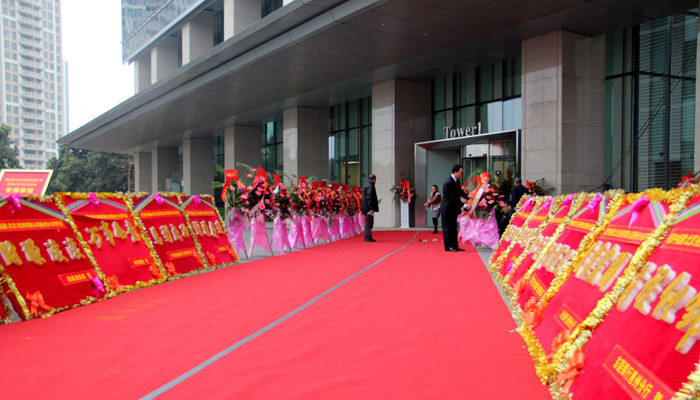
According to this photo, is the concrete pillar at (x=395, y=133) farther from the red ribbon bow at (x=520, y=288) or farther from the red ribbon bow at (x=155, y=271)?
the red ribbon bow at (x=520, y=288)

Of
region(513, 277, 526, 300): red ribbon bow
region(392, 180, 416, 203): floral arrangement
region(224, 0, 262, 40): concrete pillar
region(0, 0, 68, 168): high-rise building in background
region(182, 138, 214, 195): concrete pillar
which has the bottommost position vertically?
region(513, 277, 526, 300): red ribbon bow

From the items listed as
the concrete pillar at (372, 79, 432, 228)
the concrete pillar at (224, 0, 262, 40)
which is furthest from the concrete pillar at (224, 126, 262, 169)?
the concrete pillar at (372, 79, 432, 228)

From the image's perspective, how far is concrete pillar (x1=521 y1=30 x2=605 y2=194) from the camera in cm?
1403

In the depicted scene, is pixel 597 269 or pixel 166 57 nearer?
pixel 597 269

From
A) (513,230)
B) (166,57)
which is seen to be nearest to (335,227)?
(513,230)

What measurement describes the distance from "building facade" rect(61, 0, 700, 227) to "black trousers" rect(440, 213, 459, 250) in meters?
4.11

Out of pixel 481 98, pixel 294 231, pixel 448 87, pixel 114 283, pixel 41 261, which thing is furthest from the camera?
pixel 448 87

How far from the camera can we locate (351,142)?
1009 inches

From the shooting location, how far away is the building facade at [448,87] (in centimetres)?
1374

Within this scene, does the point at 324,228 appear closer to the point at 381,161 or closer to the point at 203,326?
the point at 381,161

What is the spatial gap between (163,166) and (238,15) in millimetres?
21719

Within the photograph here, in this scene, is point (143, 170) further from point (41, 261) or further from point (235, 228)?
point (41, 261)

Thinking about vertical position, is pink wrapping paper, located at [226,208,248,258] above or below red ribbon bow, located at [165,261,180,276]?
above

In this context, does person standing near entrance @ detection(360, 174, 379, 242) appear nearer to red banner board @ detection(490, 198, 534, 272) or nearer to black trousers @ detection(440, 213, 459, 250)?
black trousers @ detection(440, 213, 459, 250)
